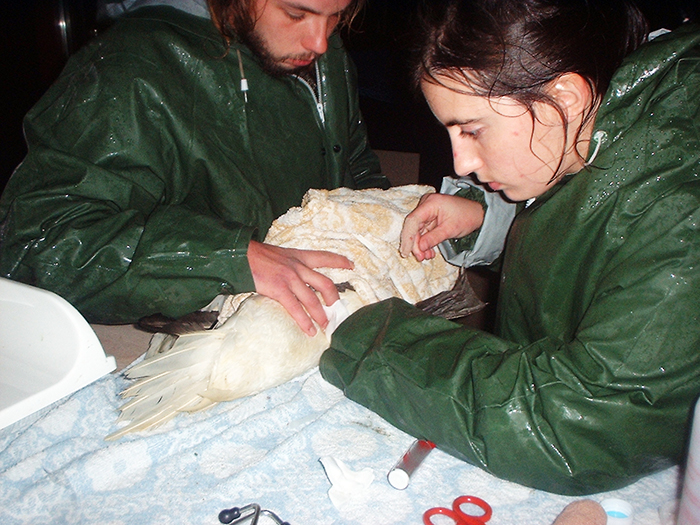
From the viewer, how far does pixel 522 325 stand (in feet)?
3.52

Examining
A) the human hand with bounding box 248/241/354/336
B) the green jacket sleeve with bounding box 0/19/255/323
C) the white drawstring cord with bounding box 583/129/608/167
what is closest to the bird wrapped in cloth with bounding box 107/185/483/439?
the human hand with bounding box 248/241/354/336

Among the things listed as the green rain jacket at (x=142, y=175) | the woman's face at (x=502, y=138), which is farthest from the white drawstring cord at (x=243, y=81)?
the woman's face at (x=502, y=138)

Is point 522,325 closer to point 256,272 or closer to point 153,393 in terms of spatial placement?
point 256,272

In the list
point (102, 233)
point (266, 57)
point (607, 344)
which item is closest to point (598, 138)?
point (607, 344)

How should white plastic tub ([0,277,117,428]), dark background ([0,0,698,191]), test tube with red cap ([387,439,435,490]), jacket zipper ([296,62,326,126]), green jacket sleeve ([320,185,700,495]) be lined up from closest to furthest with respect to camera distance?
green jacket sleeve ([320,185,700,495]) < test tube with red cap ([387,439,435,490]) < white plastic tub ([0,277,117,428]) < jacket zipper ([296,62,326,126]) < dark background ([0,0,698,191])

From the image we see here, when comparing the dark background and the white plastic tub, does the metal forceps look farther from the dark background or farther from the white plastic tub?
the dark background

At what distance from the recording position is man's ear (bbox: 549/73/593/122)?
0.81m

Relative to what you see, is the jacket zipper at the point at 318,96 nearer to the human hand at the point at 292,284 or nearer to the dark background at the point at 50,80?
the human hand at the point at 292,284

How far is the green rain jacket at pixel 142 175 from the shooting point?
110 centimetres

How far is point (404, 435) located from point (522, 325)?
353 millimetres

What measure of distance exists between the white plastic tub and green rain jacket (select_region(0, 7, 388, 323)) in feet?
0.36

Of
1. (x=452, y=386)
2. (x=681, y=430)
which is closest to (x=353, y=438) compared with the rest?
(x=452, y=386)

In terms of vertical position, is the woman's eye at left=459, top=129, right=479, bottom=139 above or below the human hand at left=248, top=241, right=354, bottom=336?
above

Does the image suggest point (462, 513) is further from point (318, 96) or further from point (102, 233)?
point (318, 96)
